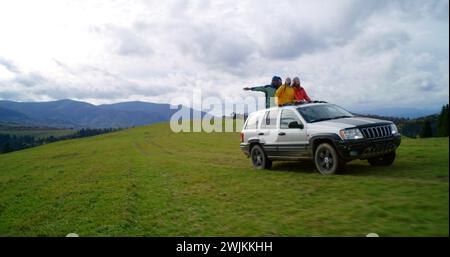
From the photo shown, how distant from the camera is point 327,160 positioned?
10289 mm

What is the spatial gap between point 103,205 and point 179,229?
359 centimetres

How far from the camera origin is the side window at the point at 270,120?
40.5 feet

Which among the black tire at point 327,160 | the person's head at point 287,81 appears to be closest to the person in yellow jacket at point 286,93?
the person's head at point 287,81

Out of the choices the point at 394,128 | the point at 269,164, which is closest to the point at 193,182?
the point at 269,164

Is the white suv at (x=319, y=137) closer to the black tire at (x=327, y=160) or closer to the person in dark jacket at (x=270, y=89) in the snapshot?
the black tire at (x=327, y=160)

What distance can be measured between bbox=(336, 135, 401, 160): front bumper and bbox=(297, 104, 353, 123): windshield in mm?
1500

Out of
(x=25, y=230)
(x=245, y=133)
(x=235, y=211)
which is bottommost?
(x=25, y=230)

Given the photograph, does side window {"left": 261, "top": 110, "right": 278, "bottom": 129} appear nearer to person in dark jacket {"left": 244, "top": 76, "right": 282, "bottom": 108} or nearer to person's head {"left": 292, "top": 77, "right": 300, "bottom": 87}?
person's head {"left": 292, "top": 77, "right": 300, "bottom": 87}

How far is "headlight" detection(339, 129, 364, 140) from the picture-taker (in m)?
9.58

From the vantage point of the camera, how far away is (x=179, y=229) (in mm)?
6434

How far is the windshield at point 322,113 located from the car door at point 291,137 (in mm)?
242

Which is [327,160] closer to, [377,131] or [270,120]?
[377,131]

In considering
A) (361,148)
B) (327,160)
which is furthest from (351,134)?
(327,160)
